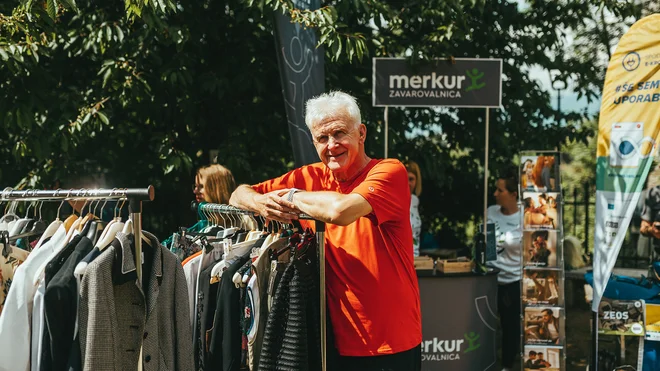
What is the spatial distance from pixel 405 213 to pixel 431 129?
5.11 m

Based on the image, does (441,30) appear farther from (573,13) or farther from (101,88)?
(101,88)

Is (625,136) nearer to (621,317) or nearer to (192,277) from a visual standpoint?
(621,317)

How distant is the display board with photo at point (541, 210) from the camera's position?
18.0 feet

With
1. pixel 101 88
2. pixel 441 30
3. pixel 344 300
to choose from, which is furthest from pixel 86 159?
pixel 344 300

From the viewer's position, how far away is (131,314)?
272 cm

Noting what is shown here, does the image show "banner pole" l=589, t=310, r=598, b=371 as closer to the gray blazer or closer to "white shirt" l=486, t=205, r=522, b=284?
"white shirt" l=486, t=205, r=522, b=284

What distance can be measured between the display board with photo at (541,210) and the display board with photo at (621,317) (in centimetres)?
72

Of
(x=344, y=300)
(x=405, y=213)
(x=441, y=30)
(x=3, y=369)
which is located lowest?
(x=3, y=369)

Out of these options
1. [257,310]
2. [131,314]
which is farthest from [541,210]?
[131,314]

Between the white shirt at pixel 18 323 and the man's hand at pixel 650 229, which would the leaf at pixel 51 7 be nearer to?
the white shirt at pixel 18 323

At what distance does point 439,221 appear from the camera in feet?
30.2

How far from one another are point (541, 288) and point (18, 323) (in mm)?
4039

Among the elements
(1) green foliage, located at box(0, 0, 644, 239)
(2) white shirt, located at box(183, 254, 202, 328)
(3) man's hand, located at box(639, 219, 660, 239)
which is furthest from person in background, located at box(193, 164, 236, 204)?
(3) man's hand, located at box(639, 219, 660, 239)

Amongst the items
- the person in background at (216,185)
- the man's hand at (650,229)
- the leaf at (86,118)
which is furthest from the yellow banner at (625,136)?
the leaf at (86,118)
